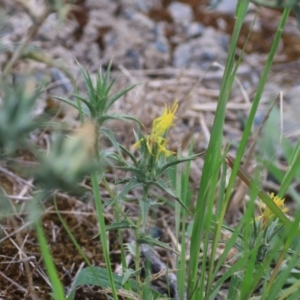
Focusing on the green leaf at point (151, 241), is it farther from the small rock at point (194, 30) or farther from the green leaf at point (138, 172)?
the small rock at point (194, 30)

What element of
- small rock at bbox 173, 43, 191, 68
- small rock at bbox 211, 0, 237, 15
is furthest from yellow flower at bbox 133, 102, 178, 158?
small rock at bbox 211, 0, 237, 15

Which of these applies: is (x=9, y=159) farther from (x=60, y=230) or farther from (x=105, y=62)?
(x=105, y=62)

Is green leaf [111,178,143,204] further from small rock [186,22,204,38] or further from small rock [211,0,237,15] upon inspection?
small rock [211,0,237,15]

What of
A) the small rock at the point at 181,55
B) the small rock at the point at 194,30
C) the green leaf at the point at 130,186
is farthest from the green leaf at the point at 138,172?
the small rock at the point at 194,30

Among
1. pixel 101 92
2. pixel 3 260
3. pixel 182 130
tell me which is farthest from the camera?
pixel 182 130

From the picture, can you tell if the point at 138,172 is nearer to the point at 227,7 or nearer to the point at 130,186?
the point at 130,186

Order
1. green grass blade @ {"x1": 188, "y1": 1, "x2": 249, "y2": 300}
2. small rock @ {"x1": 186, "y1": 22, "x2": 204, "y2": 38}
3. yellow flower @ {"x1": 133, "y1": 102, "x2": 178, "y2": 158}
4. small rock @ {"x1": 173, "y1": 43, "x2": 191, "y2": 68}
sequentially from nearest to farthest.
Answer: yellow flower @ {"x1": 133, "y1": 102, "x2": 178, "y2": 158} < green grass blade @ {"x1": 188, "y1": 1, "x2": 249, "y2": 300} < small rock @ {"x1": 173, "y1": 43, "x2": 191, "y2": 68} < small rock @ {"x1": 186, "y1": 22, "x2": 204, "y2": 38}

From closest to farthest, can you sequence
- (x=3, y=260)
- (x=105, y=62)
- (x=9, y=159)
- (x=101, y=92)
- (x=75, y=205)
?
(x=9, y=159)
(x=101, y=92)
(x=3, y=260)
(x=75, y=205)
(x=105, y=62)

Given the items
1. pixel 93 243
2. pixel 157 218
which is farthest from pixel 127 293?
pixel 157 218
